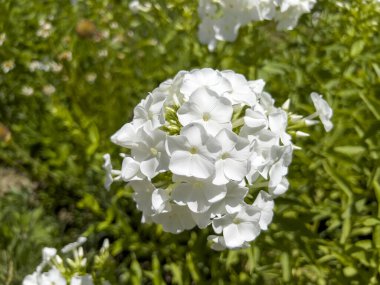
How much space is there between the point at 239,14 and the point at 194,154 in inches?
48.6

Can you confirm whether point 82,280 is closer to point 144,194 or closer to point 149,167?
point 144,194

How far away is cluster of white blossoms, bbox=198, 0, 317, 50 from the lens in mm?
2291

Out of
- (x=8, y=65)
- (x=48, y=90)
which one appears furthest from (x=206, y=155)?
(x=8, y=65)

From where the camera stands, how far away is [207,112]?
1.37 meters

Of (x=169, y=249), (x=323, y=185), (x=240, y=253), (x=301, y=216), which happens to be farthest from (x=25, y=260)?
(x=323, y=185)

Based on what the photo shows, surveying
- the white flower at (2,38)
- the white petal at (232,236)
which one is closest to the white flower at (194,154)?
the white petal at (232,236)

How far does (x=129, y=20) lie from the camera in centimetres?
398

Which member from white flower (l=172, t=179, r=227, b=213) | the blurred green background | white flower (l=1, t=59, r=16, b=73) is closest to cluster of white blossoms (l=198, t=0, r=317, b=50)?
the blurred green background

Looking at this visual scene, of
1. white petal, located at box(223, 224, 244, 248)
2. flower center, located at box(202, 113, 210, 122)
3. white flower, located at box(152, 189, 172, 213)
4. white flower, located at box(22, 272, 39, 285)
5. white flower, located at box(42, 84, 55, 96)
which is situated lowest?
white flower, located at box(42, 84, 55, 96)

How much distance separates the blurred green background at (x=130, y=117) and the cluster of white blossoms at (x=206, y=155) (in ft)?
1.66

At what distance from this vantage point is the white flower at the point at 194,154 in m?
1.32

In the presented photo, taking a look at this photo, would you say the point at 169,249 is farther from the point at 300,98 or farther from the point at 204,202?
the point at 204,202

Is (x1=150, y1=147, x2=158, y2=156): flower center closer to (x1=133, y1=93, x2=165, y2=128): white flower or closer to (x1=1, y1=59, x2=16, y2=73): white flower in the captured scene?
(x1=133, y1=93, x2=165, y2=128): white flower

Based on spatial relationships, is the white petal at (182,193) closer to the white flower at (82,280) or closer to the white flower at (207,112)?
the white flower at (207,112)
